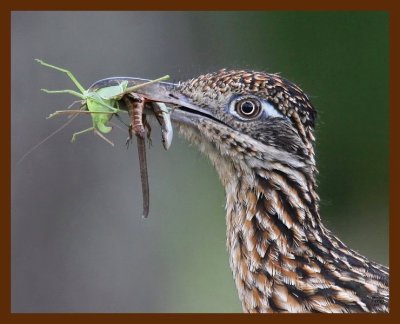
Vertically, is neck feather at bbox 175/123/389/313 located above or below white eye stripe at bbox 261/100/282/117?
below

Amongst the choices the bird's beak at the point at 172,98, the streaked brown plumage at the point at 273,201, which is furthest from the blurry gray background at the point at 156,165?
the streaked brown plumage at the point at 273,201

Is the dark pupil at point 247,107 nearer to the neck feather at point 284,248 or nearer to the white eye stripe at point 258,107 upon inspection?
the white eye stripe at point 258,107

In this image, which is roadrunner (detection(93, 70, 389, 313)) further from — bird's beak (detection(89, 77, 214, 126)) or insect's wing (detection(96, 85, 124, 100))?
insect's wing (detection(96, 85, 124, 100))

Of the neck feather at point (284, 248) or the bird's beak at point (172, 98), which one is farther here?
the bird's beak at point (172, 98)

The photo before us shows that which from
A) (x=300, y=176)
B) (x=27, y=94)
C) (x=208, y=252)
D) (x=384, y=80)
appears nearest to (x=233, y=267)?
(x=300, y=176)

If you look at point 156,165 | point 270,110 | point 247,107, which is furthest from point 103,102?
point 156,165

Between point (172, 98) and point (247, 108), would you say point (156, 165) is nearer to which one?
point (172, 98)

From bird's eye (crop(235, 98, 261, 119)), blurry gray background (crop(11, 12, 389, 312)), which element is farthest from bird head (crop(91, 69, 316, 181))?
blurry gray background (crop(11, 12, 389, 312))
